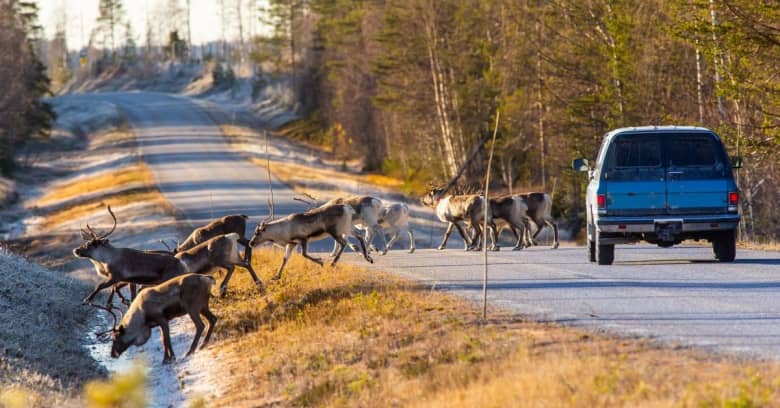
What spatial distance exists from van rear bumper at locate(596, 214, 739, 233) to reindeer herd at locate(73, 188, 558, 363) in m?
4.12

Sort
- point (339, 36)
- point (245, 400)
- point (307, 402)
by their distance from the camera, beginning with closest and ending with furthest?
1. point (307, 402)
2. point (245, 400)
3. point (339, 36)

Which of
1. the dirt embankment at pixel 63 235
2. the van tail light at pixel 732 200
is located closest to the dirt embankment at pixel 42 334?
the dirt embankment at pixel 63 235

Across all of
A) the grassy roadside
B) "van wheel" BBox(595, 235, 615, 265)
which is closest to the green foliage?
the grassy roadside

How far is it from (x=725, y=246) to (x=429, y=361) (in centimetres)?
903

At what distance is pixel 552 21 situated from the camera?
44688 mm

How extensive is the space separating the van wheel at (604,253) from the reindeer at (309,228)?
195 inches

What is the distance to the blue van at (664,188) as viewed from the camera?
1819cm

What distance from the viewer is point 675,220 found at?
59.5 ft

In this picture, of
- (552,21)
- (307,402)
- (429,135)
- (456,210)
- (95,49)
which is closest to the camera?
(307,402)

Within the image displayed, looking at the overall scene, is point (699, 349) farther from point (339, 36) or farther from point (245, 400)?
point (339, 36)

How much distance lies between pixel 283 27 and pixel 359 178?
1636 inches

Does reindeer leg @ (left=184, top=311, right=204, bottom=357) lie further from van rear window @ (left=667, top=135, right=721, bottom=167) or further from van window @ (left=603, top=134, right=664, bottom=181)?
van rear window @ (left=667, top=135, right=721, bottom=167)

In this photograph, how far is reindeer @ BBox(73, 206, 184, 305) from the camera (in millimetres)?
20109

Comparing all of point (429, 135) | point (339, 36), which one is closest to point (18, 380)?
point (429, 135)
